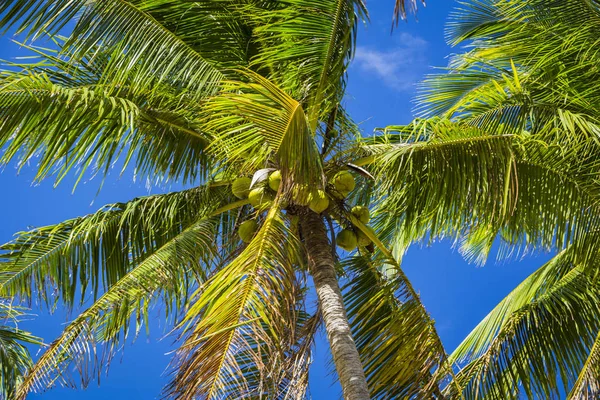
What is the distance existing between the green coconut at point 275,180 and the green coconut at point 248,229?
40 centimetres

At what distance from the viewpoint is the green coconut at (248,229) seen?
18.9 feet

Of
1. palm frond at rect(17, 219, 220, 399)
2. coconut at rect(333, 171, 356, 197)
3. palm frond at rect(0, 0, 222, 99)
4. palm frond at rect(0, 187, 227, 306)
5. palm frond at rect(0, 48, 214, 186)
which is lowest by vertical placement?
palm frond at rect(17, 219, 220, 399)

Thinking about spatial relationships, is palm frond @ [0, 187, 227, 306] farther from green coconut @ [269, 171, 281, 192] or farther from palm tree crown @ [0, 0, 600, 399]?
green coconut @ [269, 171, 281, 192]

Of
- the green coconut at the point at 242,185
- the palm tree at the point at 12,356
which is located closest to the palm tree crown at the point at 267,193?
the green coconut at the point at 242,185

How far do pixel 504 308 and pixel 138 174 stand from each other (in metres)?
4.66

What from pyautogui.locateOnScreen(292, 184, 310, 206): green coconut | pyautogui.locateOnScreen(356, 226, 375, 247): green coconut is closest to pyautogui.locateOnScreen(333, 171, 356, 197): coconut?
pyautogui.locateOnScreen(292, 184, 310, 206): green coconut

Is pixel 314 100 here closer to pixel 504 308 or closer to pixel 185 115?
pixel 185 115

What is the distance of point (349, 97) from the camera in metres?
6.91

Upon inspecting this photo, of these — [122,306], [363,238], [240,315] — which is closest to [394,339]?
[363,238]

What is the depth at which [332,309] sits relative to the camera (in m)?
5.50

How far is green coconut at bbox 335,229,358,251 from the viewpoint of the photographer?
19.6 feet

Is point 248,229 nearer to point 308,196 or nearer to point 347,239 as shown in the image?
point 308,196

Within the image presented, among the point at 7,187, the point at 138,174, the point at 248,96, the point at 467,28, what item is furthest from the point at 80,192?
the point at 248,96

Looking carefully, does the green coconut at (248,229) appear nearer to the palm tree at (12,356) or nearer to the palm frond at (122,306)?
the palm frond at (122,306)
